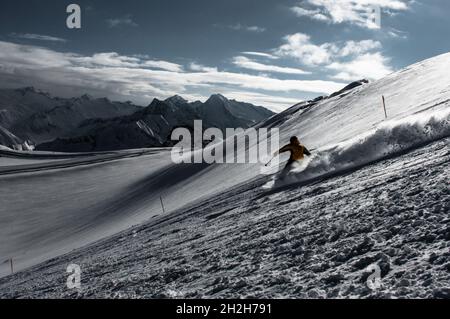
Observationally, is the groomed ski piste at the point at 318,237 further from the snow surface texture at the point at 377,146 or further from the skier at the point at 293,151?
the skier at the point at 293,151

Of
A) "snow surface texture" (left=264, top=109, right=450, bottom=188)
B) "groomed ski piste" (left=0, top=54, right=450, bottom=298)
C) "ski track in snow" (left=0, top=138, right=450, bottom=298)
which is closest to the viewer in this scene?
"ski track in snow" (left=0, top=138, right=450, bottom=298)

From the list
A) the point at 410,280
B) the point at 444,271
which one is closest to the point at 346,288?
the point at 410,280

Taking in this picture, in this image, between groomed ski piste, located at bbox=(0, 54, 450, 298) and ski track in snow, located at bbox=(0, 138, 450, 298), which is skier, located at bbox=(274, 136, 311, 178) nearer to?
groomed ski piste, located at bbox=(0, 54, 450, 298)

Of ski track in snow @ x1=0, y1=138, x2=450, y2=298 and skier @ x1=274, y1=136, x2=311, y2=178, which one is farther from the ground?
skier @ x1=274, y1=136, x2=311, y2=178

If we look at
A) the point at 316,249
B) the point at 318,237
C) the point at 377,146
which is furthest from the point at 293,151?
the point at 316,249

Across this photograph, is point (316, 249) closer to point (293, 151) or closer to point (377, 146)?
point (377, 146)

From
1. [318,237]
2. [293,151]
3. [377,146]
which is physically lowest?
[318,237]

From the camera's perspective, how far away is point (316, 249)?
6035mm

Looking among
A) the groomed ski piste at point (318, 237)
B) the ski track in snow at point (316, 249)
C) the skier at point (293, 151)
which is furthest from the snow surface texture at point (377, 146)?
the ski track in snow at point (316, 249)

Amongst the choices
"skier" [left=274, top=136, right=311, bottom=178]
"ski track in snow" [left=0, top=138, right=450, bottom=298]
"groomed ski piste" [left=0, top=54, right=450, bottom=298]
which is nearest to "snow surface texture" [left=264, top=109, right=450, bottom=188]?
"groomed ski piste" [left=0, top=54, right=450, bottom=298]

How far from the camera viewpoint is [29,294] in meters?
9.09

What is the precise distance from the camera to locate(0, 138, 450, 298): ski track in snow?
4797mm
